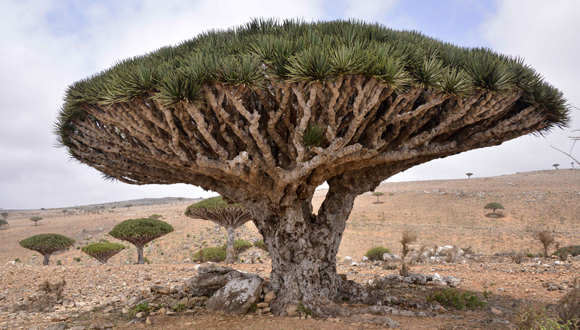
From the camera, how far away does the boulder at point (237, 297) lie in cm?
664

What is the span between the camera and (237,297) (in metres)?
6.74

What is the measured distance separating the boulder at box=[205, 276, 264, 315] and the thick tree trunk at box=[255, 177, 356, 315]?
45 cm

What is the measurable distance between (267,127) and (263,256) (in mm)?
17615

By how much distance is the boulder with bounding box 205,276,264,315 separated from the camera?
6637mm

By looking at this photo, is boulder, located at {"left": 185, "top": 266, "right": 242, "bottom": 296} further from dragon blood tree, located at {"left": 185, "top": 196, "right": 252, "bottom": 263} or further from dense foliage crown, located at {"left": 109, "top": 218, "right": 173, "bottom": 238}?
dense foliage crown, located at {"left": 109, "top": 218, "right": 173, "bottom": 238}

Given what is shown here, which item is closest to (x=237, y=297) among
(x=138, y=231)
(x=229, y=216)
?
(x=229, y=216)

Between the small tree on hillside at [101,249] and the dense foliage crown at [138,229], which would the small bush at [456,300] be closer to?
the dense foliage crown at [138,229]

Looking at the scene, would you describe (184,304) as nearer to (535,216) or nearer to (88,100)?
(88,100)

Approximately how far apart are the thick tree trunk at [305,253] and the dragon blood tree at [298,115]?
0.09 ft

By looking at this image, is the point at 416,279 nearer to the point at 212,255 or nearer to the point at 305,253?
the point at 305,253

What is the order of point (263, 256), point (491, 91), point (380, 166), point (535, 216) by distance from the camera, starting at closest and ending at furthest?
1. point (491, 91)
2. point (380, 166)
3. point (263, 256)
4. point (535, 216)

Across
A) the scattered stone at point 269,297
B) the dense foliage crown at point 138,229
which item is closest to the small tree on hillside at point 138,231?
the dense foliage crown at point 138,229

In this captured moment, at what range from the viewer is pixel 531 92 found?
21.8 feet

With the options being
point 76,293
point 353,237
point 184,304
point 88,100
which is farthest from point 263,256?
point 88,100
